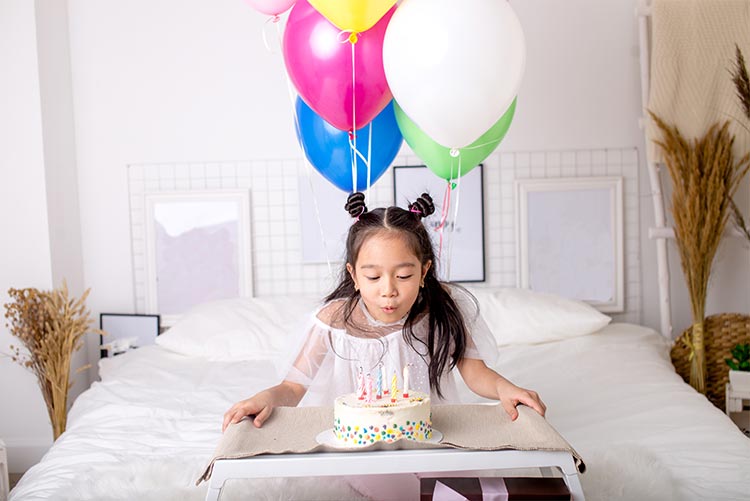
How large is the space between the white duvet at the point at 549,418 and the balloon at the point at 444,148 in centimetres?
76

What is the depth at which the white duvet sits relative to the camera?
1563 millimetres

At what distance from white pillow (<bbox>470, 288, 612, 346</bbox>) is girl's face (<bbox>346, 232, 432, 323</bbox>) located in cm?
134

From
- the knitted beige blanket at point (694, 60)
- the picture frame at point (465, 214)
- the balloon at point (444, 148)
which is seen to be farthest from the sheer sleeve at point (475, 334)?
the knitted beige blanket at point (694, 60)

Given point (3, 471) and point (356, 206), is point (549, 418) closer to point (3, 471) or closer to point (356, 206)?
point (356, 206)

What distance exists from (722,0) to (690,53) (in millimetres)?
236

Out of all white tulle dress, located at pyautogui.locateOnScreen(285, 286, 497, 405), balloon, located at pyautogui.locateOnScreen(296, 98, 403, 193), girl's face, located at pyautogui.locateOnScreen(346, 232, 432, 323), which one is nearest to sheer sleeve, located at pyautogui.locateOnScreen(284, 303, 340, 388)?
white tulle dress, located at pyautogui.locateOnScreen(285, 286, 497, 405)

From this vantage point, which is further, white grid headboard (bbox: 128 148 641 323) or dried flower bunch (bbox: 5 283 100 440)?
white grid headboard (bbox: 128 148 641 323)

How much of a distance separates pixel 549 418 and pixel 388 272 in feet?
2.66

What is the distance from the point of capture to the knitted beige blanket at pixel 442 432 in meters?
1.22

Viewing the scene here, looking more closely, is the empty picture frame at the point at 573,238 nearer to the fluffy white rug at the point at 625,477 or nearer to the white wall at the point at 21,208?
the fluffy white rug at the point at 625,477

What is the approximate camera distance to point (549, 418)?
212 cm

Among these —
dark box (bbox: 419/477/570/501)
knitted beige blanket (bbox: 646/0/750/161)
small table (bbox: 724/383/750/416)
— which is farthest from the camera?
knitted beige blanket (bbox: 646/0/750/161)

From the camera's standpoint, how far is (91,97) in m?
3.50

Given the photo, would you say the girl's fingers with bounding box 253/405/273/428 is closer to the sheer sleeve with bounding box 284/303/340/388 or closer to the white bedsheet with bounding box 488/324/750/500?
the sheer sleeve with bounding box 284/303/340/388
